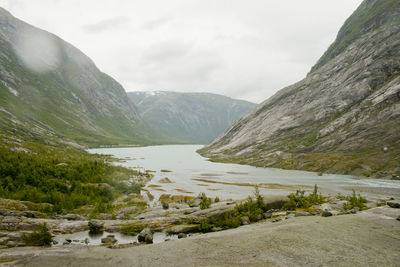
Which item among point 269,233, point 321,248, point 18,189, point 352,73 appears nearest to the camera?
point 321,248

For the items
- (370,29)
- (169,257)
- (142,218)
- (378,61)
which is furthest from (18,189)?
(370,29)

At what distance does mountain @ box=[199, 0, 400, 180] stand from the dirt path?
5920cm

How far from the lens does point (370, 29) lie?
16162 centimetres

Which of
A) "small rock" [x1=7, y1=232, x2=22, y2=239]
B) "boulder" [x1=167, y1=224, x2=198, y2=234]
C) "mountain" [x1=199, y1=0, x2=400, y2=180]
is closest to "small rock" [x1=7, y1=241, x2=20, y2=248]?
"small rock" [x1=7, y1=232, x2=22, y2=239]

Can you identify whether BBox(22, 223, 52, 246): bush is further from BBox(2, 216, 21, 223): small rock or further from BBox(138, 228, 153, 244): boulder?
BBox(138, 228, 153, 244): boulder

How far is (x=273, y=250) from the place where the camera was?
12.8 metres

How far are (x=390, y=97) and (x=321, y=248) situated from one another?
10532cm

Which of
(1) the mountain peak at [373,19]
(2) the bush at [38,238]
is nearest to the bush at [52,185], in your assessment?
(2) the bush at [38,238]

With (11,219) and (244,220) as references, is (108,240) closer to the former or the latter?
(11,219)

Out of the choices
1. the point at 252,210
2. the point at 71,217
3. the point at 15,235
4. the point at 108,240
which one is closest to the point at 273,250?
the point at 252,210

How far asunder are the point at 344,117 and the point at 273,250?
367 ft

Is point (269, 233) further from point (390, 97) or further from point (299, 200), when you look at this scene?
point (390, 97)

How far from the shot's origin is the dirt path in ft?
38.3

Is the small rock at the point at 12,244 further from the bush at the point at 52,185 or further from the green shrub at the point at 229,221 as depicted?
the green shrub at the point at 229,221
